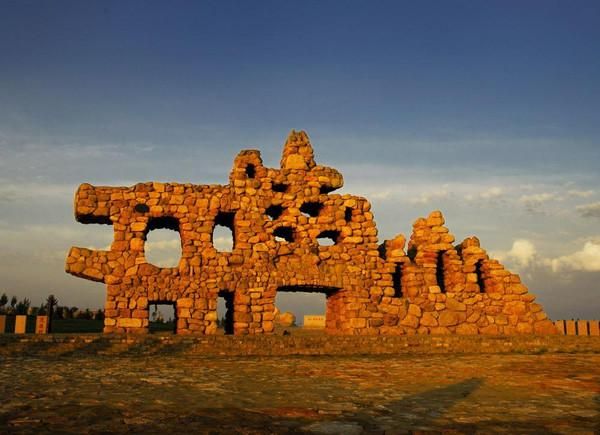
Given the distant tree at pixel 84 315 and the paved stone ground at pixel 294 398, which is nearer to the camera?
the paved stone ground at pixel 294 398

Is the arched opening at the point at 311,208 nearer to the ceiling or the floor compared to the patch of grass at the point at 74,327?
nearer to the ceiling

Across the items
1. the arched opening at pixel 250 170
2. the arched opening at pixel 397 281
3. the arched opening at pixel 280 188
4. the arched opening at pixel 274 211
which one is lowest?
the arched opening at pixel 397 281

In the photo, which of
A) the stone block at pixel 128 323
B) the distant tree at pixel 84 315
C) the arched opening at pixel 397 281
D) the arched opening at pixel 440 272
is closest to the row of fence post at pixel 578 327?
the arched opening at pixel 440 272

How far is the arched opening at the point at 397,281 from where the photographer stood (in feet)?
52.9

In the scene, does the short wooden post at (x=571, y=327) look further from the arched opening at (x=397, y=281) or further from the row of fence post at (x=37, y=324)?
the row of fence post at (x=37, y=324)

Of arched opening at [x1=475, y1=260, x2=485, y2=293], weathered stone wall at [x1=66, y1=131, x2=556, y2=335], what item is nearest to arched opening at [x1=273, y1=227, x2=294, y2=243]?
weathered stone wall at [x1=66, y1=131, x2=556, y2=335]

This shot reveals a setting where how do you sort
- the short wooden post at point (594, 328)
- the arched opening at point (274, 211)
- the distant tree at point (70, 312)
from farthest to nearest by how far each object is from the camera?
the distant tree at point (70, 312), the short wooden post at point (594, 328), the arched opening at point (274, 211)

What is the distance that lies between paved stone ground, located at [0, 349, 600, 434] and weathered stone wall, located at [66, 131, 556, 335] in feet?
15.8

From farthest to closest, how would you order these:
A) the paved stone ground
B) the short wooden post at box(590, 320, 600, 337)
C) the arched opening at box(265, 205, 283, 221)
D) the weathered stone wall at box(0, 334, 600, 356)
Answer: the short wooden post at box(590, 320, 600, 337) → the arched opening at box(265, 205, 283, 221) → the weathered stone wall at box(0, 334, 600, 356) → the paved stone ground

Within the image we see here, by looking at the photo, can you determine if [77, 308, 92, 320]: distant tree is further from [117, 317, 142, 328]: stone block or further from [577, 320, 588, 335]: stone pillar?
[577, 320, 588, 335]: stone pillar

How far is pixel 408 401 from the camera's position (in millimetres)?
5270

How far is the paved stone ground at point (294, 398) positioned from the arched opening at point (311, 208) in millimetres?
7245

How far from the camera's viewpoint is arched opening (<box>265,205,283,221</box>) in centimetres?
1539

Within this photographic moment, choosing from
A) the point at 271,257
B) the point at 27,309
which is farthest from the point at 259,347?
the point at 27,309
